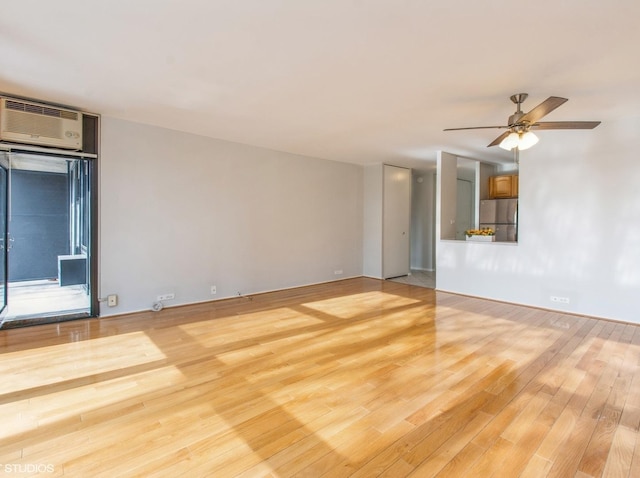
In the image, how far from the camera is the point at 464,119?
4.09m

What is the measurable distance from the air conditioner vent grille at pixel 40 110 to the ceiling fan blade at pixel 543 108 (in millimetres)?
4864

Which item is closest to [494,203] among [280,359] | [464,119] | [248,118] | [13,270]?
[464,119]

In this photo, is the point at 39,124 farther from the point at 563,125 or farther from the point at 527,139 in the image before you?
the point at 563,125

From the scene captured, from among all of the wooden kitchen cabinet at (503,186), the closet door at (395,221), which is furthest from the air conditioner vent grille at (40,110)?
the wooden kitchen cabinet at (503,186)

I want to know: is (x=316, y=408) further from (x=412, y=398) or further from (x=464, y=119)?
(x=464, y=119)

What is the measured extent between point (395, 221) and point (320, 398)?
5.63 meters

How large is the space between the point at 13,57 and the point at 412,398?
409 centimetres

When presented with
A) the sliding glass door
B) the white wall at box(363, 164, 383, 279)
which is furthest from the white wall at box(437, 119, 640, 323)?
the sliding glass door

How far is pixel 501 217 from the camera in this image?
6859 millimetres

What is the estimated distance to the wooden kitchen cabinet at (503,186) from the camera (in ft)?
21.9

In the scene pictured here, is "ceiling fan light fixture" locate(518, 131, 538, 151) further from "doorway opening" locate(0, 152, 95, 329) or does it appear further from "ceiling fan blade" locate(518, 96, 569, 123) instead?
"doorway opening" locate(0, 152, 95, 329)

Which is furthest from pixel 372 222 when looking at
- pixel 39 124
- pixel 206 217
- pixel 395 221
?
pixel 39 124

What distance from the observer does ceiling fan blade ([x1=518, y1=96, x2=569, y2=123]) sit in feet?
8.97

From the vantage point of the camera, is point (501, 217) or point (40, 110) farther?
point (501, 217)
